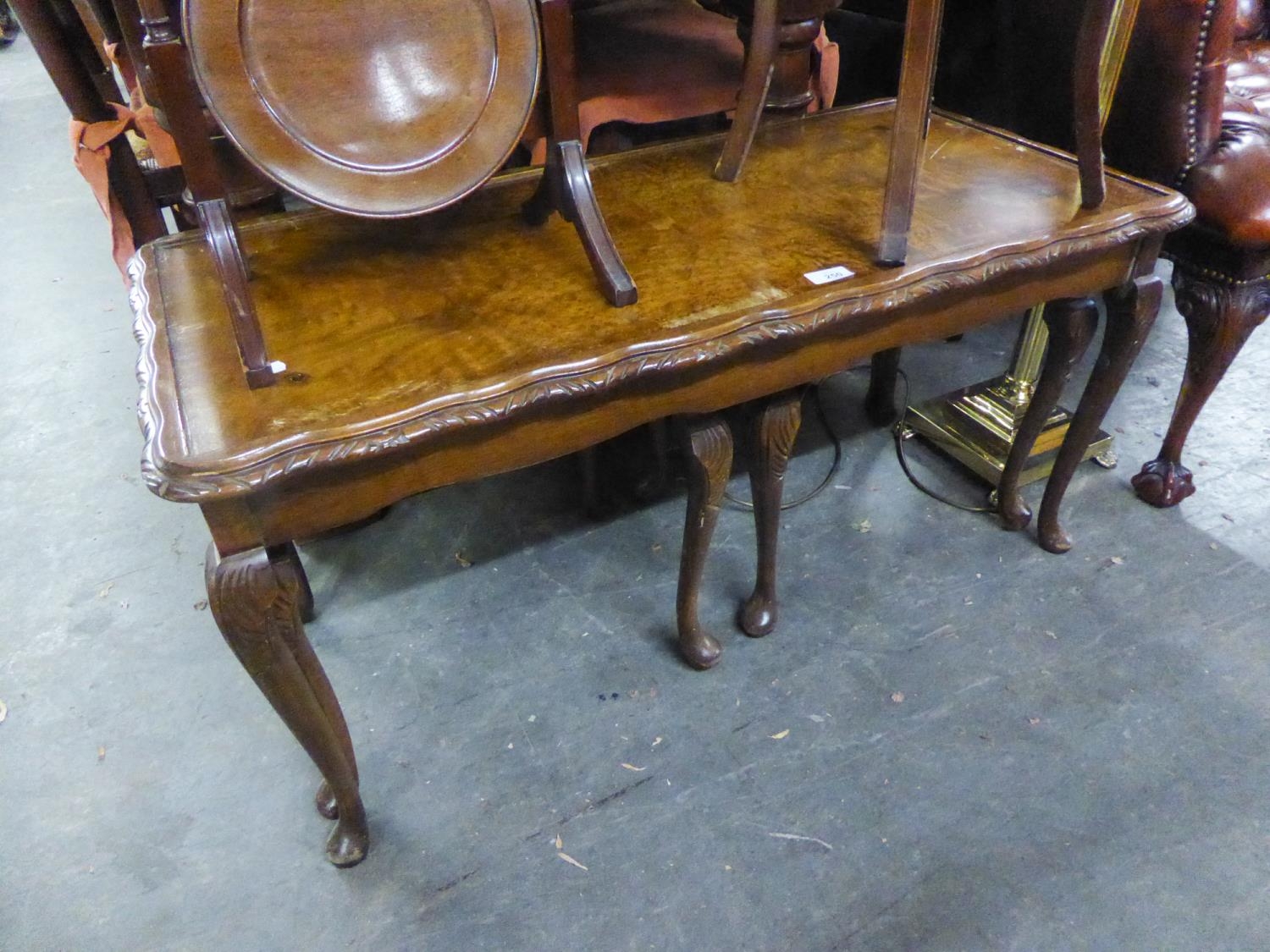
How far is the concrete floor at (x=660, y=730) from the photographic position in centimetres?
113

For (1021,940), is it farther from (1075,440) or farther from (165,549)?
(165,549)

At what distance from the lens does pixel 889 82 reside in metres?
2.38

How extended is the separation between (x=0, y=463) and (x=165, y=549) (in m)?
0.61

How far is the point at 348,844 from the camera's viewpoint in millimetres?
1178

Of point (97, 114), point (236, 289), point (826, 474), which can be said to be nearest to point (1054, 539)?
point (826, 474)

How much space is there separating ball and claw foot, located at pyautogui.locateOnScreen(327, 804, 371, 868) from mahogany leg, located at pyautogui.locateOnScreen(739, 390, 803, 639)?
69cm

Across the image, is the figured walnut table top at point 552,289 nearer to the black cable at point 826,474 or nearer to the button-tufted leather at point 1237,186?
the button-tufted leather at point 1237,186

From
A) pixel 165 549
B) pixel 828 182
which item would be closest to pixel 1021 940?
pixel 828 182

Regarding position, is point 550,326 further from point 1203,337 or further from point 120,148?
point 1203,337

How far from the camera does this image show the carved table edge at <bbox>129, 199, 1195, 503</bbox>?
770mm

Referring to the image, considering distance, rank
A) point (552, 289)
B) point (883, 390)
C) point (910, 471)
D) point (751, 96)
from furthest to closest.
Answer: point (883, 390), point (910, 471), point (751, 96), point (552, 289)

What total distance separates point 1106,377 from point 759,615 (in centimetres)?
70

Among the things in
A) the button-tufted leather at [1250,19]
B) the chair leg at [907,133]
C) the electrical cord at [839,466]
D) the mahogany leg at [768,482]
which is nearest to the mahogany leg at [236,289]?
the mahogany leg at [768,482]

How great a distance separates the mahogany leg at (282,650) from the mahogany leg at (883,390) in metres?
1.36
